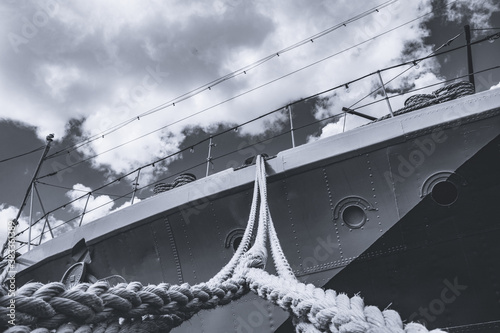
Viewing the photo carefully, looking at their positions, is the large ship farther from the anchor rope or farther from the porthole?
the anchor rope

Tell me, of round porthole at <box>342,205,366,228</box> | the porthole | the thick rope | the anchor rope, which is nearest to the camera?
the anchor rope

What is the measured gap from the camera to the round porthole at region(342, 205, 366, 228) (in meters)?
4.50

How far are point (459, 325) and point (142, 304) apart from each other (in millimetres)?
3914

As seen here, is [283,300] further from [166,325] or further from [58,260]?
[58,260]

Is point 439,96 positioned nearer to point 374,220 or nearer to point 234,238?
point 374,220

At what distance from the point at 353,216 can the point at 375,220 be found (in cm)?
29

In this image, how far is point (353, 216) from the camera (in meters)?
4.57

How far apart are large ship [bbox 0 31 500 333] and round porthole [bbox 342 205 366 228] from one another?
15mm

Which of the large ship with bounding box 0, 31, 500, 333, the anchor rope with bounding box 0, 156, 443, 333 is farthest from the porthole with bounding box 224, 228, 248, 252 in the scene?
the anchor rope with bounding box 0, 156, 443, 333

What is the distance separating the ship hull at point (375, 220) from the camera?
3975mm

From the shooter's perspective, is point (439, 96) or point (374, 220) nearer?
point (374, 220)

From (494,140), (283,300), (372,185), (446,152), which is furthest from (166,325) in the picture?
(494,140)

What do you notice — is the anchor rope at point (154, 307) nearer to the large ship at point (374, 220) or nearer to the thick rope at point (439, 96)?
the large ship at point (374, 220)

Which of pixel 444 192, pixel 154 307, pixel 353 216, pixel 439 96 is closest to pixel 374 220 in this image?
pixel 353 216
